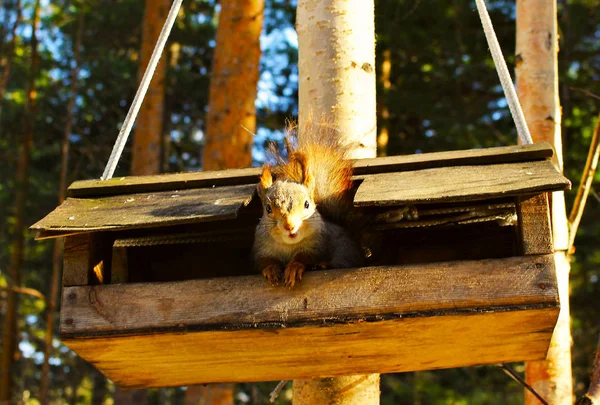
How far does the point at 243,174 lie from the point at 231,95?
4.50m

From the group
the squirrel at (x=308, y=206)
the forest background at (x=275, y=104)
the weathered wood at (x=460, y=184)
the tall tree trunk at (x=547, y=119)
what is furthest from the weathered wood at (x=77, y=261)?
the forest background at (x=275, y=104)

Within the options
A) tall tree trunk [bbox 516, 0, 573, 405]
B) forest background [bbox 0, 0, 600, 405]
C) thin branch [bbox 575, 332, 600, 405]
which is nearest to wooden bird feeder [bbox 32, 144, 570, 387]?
thin branch [bbox 575, 332, 600, 405]

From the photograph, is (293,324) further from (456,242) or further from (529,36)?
(529,36)

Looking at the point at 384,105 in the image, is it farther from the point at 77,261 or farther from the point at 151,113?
the point at 77,261

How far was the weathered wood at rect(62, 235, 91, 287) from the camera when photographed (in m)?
1.99

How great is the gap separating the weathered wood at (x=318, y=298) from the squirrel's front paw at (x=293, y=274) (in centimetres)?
2

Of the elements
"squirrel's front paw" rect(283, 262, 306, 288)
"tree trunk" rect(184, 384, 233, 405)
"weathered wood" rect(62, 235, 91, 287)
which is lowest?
"squirrel's front paw" rect(283, 262, 306, 288)

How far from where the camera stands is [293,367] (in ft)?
6.95

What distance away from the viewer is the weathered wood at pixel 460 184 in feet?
5.64

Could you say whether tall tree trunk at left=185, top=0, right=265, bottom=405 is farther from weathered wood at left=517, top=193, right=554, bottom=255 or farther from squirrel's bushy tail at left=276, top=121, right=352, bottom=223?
weathered wood at left=517, top=193, right=554, bottom=255

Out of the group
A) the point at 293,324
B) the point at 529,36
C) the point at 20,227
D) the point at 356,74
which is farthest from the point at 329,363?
the point at 20,227

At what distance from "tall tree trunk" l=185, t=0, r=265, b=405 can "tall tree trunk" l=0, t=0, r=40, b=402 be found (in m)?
3.03

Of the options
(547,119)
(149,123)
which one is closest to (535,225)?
(547,119)

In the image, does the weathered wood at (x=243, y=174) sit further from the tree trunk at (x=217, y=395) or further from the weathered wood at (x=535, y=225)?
the tree trunk at (x=217, y=395)
